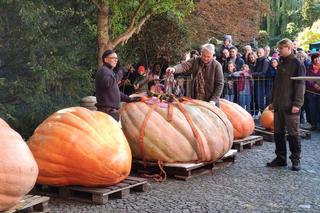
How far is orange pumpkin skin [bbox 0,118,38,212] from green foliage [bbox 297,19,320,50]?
84.7 ft

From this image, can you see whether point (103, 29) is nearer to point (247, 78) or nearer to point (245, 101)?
point (247, 78)

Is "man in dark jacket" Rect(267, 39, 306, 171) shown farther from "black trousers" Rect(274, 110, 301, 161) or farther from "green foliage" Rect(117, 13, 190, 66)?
"green foliage" Rect(117, 13, 190, 66)

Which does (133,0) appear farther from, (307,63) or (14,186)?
(14,186)

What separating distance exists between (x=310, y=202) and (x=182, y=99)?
245cm

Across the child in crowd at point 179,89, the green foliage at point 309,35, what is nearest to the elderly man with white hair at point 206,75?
the child in crowd at point 179,89

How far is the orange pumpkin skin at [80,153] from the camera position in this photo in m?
5.65

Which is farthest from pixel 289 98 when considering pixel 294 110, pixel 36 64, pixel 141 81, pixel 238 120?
pixel 141 81

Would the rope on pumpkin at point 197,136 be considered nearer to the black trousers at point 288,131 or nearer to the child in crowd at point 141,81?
the black trousers at point 288,131

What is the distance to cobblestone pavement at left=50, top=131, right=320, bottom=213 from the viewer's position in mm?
5457

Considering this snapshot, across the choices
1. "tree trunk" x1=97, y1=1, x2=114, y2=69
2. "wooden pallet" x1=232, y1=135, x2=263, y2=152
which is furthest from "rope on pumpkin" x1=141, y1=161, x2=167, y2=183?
"tree trunk" x1=97, y1=1, x2=114, y2=69

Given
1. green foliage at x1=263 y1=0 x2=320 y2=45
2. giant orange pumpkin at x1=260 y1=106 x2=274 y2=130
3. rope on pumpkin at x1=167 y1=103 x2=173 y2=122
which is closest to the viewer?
rope on pumpkin at x1=167 y1=103 x2=173 y2=122

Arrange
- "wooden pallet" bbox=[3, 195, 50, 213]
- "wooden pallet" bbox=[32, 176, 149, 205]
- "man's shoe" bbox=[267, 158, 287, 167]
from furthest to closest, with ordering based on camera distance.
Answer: "man's shoe" bbox=[267, 158, 287, 167] < "wooden pallet" bbox=[32, 176, 149, 205] < "wooden pallet" bbox=[3, 195, 50, 213]

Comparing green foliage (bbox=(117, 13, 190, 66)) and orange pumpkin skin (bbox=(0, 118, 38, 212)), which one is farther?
green foliage (bbox=(117, 13, 190, 66))

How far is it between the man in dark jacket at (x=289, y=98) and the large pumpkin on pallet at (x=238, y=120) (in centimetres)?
159
